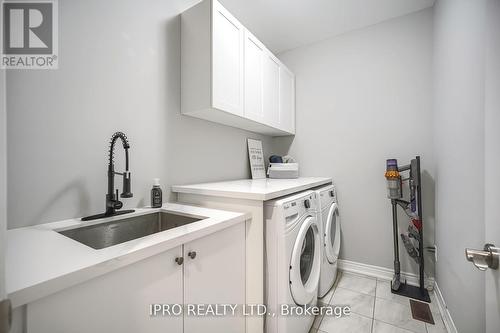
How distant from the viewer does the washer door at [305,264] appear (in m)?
1.27

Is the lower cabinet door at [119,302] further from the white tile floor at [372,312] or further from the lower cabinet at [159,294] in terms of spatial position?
the white tile floor at [372,312]

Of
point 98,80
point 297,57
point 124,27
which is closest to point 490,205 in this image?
point 98,80

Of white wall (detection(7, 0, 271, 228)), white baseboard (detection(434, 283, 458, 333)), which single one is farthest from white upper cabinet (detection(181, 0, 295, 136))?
white baseboard (detection(434, 283, 458, 333))

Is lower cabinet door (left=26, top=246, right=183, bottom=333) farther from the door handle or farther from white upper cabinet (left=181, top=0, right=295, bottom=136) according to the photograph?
white upper cabinet (left=181, top=0, right=295, bottom=136)

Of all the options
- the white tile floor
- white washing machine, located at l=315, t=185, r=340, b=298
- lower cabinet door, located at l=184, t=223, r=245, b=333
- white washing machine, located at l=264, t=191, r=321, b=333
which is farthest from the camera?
white washing machine, located at l=315, t=185, r=340, b=298

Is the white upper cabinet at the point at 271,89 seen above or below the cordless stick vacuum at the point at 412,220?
above

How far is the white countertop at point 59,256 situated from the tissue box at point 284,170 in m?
1.37

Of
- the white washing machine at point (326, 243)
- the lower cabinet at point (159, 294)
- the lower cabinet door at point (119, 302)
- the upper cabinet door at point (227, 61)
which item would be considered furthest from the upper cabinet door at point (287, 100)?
the lower cabinet door at point (119, 302)

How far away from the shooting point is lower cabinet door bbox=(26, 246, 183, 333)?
546 millimetres

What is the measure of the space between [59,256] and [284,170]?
191 centimetres

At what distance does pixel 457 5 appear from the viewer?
54.7 inches

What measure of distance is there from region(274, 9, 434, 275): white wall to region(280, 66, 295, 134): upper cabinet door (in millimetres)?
132

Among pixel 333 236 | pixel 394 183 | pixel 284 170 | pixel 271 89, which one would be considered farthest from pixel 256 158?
pixel 394 183

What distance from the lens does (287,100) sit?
Result: 259 cm
